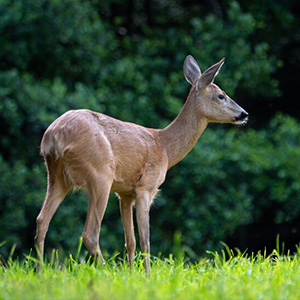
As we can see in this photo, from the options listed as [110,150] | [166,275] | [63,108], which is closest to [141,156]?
[110,150]

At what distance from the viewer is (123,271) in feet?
16.4

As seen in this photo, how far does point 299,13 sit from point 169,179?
4360 mm

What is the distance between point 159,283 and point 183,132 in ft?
9.31

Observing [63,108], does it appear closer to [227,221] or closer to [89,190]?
[227,221]

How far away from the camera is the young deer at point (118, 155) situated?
5.91 meters

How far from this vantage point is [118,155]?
246 inches

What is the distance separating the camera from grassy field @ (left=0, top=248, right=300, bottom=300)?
3980 millimetres

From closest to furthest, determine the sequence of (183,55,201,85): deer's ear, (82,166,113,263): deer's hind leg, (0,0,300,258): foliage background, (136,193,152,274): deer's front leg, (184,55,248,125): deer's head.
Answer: (82,166,113,263): deer's hind leg, (136,193,152,274): deer's front leg, (184,55,248,125): deer's head, (183,55,201,85): deer's ear, (0,0,300,258): foliage background

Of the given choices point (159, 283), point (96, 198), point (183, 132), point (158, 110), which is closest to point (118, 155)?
point (96, 198)

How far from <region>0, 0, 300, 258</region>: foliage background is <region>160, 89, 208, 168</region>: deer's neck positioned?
4.57 m

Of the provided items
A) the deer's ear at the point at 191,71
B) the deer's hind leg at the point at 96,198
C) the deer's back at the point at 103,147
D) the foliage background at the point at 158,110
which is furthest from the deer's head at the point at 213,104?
the foliage background at the point at 158,110

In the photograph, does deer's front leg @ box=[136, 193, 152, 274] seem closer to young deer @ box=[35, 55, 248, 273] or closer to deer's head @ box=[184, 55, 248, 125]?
young deer @ box=[35, 55, 248, 273]

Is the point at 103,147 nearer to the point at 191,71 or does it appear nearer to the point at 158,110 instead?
the point at 191,71

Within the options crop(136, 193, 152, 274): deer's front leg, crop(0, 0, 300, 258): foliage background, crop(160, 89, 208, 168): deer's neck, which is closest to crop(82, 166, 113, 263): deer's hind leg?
crop(136, 193, 152, 274): deer's front leg
